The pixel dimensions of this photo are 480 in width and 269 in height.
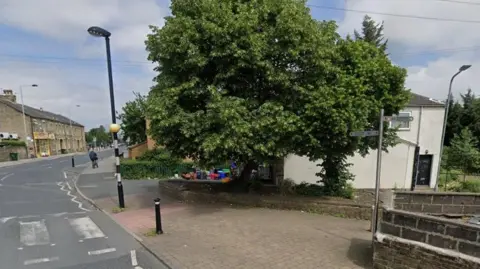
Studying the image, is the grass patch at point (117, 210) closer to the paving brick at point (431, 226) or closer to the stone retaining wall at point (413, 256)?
the stone retaining wall at point (413, 256)

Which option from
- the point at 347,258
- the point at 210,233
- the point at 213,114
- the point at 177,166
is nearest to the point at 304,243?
→ the point at 347,258

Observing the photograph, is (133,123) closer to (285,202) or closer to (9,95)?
(285,202)

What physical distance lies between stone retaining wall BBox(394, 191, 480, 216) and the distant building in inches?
2040

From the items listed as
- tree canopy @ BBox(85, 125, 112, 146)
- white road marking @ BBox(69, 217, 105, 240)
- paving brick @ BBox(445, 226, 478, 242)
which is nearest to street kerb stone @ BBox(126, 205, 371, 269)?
white road marking @ BBox(69, 217, 105, 240)

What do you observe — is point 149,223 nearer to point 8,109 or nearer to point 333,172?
point 333,172

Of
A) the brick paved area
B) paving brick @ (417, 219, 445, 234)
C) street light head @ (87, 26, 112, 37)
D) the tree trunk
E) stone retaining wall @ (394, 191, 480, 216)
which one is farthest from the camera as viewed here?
the tree trunk

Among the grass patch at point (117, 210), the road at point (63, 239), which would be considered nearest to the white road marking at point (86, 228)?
the road at point (63, 239)

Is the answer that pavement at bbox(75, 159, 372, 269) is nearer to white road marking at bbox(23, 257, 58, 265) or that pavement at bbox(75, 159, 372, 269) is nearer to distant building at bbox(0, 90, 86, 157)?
white road marking at bbox(23, 257, 58, 265)

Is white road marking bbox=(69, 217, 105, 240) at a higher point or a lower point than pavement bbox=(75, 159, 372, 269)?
lower

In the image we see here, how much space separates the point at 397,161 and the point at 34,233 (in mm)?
18759

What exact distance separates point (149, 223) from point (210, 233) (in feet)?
7.29

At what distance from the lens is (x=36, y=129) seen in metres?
50.0

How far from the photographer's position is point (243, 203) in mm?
10594

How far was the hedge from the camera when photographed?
19734 millimetres
